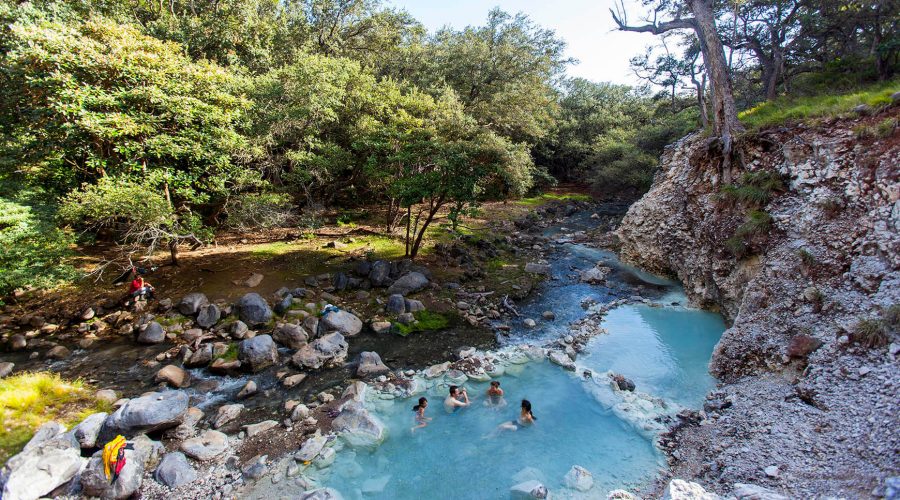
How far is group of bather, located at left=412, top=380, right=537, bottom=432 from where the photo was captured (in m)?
10.1

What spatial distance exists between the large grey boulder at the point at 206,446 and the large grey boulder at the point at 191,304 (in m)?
6.93

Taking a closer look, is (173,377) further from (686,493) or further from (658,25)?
(658,25)

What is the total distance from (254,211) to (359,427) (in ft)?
39.2

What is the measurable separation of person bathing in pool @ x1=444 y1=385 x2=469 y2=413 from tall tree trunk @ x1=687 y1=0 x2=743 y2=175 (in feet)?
40.1

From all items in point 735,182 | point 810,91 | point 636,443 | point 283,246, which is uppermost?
point 810,91

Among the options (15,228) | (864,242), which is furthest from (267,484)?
(864,242)

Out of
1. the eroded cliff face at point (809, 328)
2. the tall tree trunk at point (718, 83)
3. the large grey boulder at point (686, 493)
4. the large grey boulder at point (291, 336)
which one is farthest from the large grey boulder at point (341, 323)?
the tall tree trunk at point (718, 83)

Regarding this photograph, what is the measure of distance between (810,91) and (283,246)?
91.7ft

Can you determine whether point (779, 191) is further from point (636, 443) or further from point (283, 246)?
point (283, 246)

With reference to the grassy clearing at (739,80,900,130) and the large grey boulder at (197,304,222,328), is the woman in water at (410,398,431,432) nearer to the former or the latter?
the large grey boulder at (197,304,222,328)

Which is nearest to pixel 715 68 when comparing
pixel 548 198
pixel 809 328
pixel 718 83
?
pixel 718 83

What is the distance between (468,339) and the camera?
48.4 ft

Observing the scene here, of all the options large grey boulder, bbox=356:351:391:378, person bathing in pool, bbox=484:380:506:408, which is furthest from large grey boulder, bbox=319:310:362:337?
person bathing in pool, bbox=484:380:506:408

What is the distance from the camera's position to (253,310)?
15078 mm
